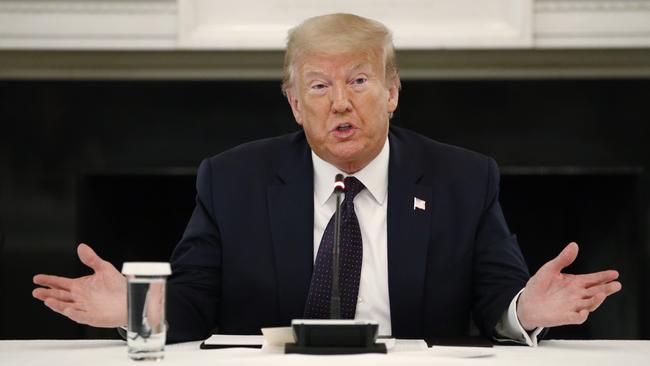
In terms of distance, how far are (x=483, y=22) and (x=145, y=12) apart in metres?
1.18

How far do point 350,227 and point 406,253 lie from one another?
146mm

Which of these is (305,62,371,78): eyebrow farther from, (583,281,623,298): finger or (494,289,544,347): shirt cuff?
(583,281,623,298): finger

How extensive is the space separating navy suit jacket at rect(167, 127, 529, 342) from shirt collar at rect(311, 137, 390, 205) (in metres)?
0.03

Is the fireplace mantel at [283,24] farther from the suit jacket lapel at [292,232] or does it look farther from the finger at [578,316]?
the finger at [578,316]

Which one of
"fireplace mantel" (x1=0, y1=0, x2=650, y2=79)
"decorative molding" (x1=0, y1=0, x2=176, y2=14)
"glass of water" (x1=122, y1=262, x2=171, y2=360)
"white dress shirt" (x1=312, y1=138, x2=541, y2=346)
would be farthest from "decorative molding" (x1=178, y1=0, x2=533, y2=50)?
"glass of water" (x1=122, y1=262, x2=171, y2=360)

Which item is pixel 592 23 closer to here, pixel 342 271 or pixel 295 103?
pixel 295 103

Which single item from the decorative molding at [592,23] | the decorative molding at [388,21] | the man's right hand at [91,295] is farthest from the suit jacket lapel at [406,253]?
the decorative molding at [592,23]

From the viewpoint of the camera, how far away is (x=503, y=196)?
4055 mm

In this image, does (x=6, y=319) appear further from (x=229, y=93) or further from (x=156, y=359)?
(x=156, y=359)

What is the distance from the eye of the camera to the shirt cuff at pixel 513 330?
2021mm

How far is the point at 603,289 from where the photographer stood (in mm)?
1912

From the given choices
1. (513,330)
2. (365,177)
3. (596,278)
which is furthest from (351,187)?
(596,278)

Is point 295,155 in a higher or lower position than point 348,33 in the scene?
lower

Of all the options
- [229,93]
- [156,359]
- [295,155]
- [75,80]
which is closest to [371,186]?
[295,155]
